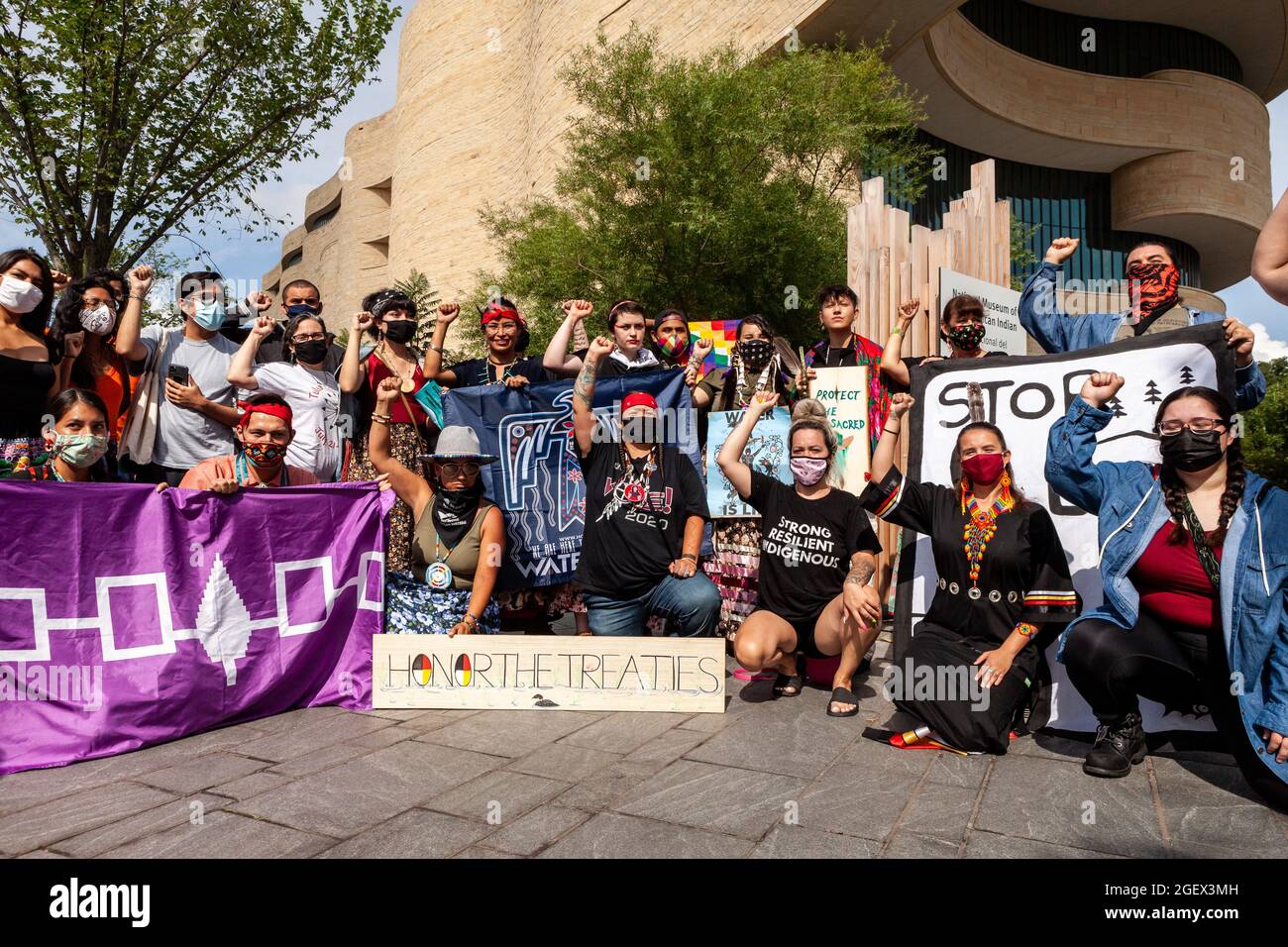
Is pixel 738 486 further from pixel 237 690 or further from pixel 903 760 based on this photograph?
pixel 237 690

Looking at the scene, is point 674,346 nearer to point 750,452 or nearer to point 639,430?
point 750,452

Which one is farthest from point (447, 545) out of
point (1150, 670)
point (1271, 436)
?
point (1271, 436)

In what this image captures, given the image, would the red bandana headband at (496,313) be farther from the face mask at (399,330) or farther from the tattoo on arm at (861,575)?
the tattoo on arm at (861,575)

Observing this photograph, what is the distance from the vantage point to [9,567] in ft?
13.2

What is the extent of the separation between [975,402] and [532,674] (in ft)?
9.95

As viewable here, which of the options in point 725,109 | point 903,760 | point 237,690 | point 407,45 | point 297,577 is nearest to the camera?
point 903,760

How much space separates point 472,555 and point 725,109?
938 cm

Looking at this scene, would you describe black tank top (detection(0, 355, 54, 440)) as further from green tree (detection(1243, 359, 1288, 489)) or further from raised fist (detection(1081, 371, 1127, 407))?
green tree (detection(1243, 359, 1288, 489))

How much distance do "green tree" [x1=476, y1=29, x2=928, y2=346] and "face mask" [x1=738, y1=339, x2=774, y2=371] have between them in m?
6.06

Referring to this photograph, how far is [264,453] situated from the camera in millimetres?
4938

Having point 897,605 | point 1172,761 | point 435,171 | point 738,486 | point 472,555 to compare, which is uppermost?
point 435,171

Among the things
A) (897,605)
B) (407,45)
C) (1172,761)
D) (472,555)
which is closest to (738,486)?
(897,605)

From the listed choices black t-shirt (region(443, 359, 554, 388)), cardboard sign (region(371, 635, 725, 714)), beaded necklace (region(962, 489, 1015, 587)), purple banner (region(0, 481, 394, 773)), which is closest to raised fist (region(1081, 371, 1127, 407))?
beaded necklace (region(962, 489, 1015, 587))

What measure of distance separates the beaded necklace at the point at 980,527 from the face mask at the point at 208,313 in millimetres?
5005
